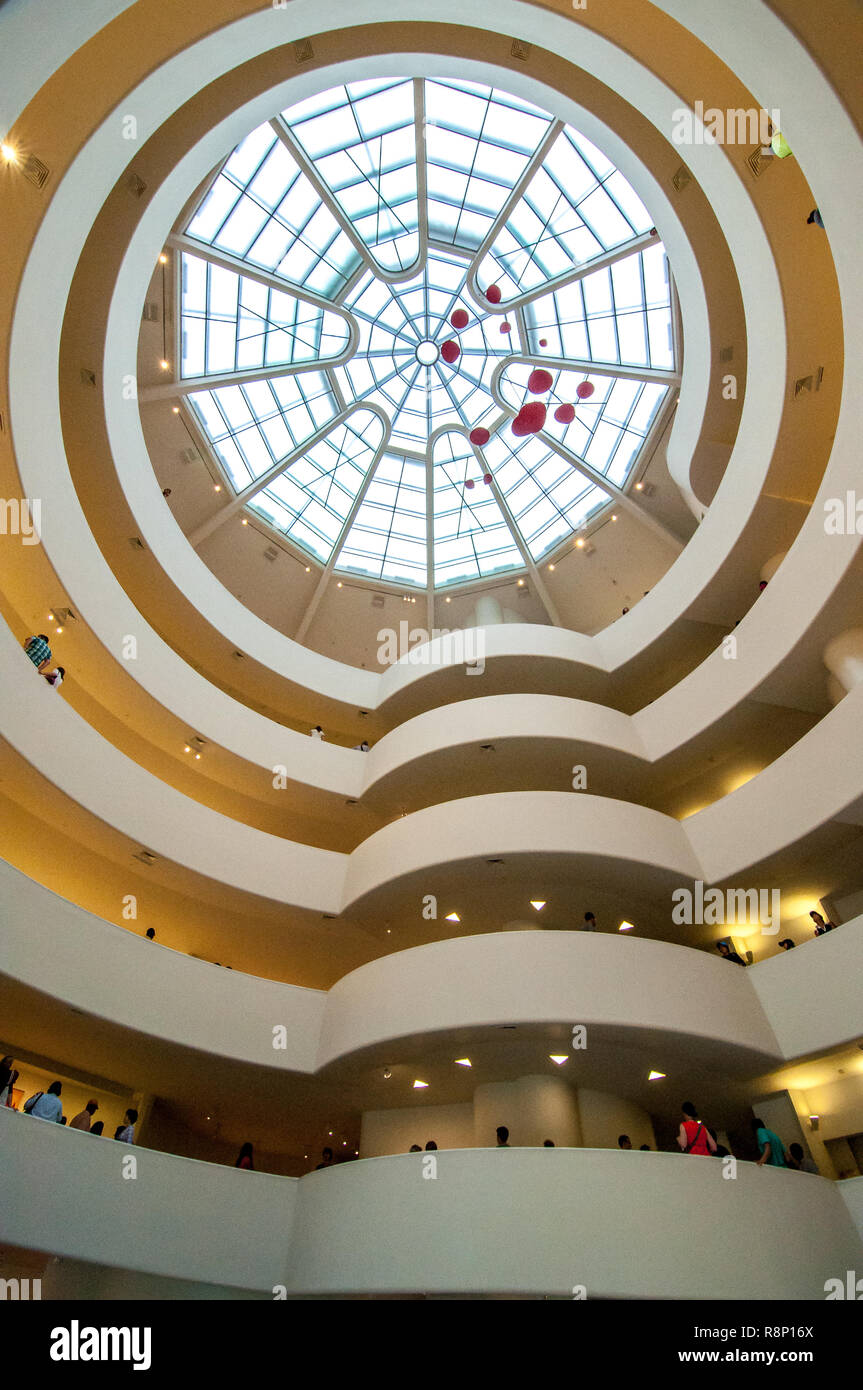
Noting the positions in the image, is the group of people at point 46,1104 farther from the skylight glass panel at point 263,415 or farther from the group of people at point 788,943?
the skylight glass panel at point 263,415

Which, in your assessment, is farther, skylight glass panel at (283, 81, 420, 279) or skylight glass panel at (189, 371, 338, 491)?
skylight glass panel at (189, 371, 338, 491)

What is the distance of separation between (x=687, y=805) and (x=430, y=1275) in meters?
13.3

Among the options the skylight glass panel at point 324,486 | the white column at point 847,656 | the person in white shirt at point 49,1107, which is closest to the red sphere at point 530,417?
the skylight glass panel at point 324,486

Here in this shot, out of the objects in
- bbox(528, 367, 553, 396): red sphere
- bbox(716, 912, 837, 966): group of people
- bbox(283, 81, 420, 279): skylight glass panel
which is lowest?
bbox(716, 912, 837, 966): group of people

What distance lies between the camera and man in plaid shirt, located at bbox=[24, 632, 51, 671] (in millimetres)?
15609

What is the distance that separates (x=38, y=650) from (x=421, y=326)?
15.9 m

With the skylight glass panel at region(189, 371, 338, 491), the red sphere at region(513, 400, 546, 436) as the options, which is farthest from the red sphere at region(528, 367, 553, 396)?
the skylight glass panel at region(189, 371, 338, 491)

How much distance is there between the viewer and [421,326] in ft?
76.9

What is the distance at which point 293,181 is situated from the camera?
19.0 metres

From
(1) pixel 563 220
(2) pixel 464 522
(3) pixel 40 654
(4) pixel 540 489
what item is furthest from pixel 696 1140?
(1) pixel 563 220

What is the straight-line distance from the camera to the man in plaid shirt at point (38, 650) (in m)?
15.6

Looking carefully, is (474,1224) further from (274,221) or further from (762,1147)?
(274,221)

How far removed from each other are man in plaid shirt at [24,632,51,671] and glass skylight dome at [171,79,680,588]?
8.95 m

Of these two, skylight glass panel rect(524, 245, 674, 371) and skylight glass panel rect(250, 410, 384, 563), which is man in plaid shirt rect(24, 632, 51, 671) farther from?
skylight glass panel rect(524, 245, 674, 371)
